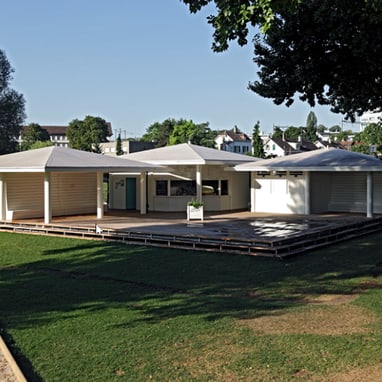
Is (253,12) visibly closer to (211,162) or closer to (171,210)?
(211,162)

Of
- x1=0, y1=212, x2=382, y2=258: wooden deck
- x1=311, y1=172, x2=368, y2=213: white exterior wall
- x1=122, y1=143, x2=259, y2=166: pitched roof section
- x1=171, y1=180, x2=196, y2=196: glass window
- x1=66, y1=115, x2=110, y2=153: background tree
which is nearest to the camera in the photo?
x1=0, y1=212, x2=382, y2=258: wooden deck

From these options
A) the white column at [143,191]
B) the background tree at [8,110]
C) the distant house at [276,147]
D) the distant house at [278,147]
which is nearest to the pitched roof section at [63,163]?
the white column at [143,191]

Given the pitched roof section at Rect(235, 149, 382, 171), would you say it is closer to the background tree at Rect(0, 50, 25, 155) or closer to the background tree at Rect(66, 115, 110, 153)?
the background tree at Rect(0, 50, 25, 155)

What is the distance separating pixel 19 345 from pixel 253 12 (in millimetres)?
5495

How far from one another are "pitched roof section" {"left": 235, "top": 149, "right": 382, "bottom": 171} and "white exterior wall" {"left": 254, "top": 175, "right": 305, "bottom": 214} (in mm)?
852

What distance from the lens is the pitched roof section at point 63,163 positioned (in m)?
19.7

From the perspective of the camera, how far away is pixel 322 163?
2353 cm

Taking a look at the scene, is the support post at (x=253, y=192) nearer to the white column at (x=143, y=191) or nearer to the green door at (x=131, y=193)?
the white column at (x=143, y=191)

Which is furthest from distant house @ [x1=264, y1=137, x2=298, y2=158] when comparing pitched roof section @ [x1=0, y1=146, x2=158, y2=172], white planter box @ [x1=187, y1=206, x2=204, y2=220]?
white planter box @ [x1=187, y1=206, x2=204, y2=220]

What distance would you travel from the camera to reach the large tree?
10.9 m

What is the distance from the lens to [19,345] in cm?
735

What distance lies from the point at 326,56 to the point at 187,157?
1232 centimetres

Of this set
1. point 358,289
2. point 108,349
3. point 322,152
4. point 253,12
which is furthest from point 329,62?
point 322,152

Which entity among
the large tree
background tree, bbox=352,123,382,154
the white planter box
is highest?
background tree, bbox=352,123,382,154
